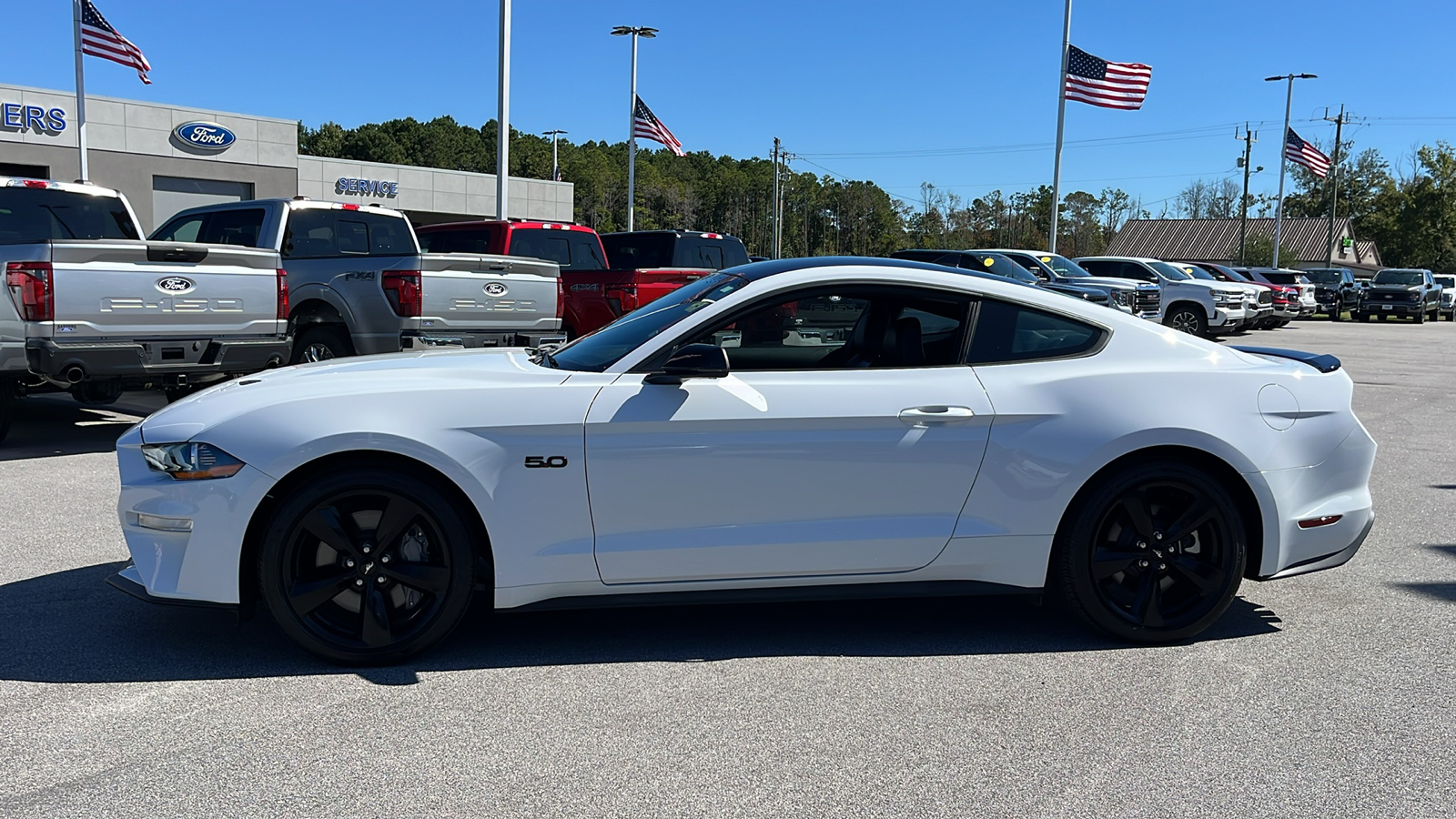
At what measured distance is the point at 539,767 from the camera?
3406mm

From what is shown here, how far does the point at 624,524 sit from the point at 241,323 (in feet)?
19.9

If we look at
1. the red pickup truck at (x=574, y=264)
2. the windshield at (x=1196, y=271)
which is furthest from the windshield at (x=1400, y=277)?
the red pickup truck at (x=574, y=264)

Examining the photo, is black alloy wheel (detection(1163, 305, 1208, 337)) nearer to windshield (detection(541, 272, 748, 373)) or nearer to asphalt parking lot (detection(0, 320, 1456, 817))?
asphalt parking lot (detection(0, 320, 1456, 817))

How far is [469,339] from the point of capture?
427 inches

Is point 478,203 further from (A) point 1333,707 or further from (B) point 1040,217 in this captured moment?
(B) point 1040,217

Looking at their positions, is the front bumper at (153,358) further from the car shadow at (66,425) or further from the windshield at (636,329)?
the windshield at (636,329)

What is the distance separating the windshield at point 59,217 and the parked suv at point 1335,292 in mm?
42521

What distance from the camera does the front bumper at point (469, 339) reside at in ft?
34.9

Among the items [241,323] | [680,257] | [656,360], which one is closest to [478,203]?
[680,257]

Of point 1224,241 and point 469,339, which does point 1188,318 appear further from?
point 1224,241

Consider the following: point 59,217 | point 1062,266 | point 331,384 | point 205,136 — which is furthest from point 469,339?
point 205,136

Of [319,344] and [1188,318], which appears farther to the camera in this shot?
[1188,318]

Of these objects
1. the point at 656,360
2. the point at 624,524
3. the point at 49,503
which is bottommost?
the point at 49,503

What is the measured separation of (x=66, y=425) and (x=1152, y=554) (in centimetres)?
954
